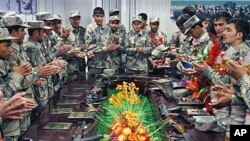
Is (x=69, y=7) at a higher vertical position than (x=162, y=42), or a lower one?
higher

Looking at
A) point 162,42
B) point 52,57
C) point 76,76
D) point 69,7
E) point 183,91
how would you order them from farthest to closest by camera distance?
point 69,7
point 162,42
point 76,76
point 52,57
point 183,91

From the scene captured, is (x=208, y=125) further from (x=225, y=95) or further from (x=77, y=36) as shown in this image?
(x=77, y=36)

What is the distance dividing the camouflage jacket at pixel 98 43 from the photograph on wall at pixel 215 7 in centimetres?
198

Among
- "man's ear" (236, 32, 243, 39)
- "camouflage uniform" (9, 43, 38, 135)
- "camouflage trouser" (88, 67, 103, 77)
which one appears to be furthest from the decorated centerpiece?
"camouflage trouser" (88, 67, 103, 77)

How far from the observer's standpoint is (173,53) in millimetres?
5812

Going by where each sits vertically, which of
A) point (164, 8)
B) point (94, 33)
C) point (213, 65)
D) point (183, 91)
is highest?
point (164, 8)

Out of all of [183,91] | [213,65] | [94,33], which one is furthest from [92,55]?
[213,65]

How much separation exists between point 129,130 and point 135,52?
377 cm

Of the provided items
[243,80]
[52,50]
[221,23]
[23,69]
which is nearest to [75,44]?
[52,50]

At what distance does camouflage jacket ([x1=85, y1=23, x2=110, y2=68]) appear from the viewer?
221 inches

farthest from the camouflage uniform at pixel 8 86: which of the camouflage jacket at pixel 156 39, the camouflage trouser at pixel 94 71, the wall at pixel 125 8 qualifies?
the wall at pixel 125 8

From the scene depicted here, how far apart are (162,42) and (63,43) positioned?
1.92 m

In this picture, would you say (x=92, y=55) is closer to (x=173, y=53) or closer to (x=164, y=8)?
(x=173, y=53)

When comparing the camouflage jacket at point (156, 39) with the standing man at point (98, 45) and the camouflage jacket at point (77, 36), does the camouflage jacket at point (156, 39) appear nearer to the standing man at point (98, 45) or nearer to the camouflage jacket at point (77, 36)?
the standing man at point (98, 45)
